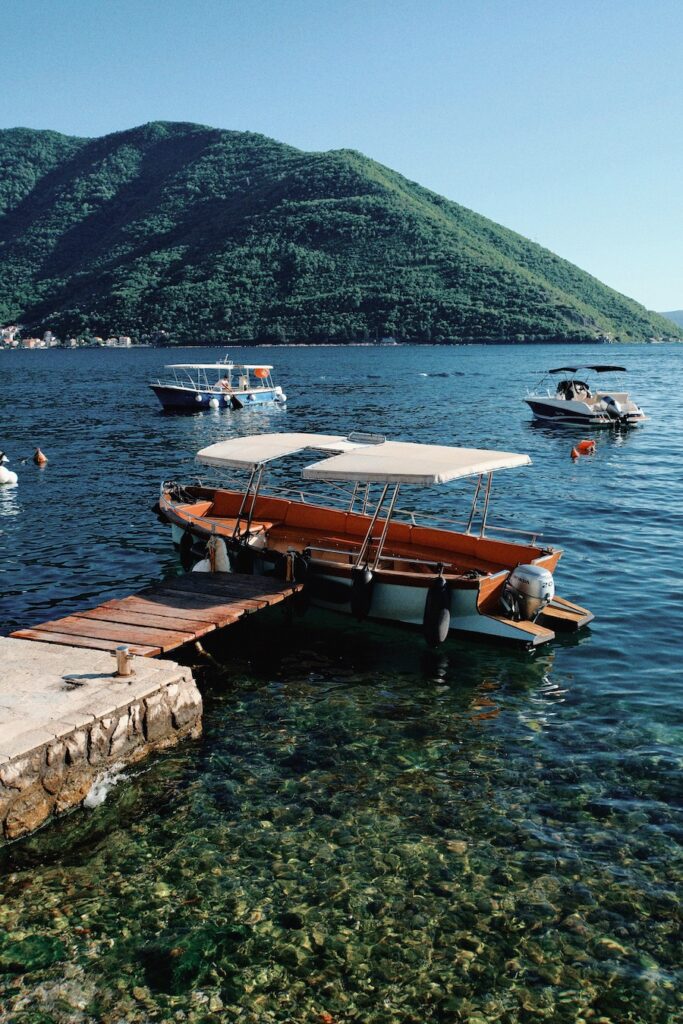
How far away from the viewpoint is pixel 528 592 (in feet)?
47.5

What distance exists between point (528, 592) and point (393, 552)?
12.3 feet

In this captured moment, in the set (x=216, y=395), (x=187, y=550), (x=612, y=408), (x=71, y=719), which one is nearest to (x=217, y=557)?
(x=187, y=550)

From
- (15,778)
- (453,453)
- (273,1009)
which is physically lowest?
(273,1009)

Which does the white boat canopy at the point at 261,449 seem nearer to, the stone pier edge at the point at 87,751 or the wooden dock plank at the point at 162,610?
the wooden dock plank at the point at 162,610

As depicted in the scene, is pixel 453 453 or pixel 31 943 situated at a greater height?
pixel 453 453

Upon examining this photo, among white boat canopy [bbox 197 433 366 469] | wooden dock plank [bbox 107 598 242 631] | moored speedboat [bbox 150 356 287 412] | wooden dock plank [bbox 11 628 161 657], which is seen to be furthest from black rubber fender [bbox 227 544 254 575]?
moored speedboat [bbox 150 356 287 412]

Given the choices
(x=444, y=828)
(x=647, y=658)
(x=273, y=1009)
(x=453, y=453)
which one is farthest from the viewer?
(x=453, y=453)

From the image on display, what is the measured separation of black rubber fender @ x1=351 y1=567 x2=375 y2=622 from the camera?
15.0m

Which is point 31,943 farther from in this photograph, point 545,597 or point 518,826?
point 545,597

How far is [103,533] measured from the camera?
23.4 meters

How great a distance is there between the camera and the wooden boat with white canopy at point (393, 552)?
14.6 m

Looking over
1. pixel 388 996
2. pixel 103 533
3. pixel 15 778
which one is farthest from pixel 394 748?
pixel 103 533

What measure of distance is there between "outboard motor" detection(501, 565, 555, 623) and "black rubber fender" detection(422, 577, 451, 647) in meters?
1.21

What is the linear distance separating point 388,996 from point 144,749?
4.69m
